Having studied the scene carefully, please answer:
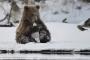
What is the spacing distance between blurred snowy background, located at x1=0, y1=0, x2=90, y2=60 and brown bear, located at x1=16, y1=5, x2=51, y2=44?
0.10ft

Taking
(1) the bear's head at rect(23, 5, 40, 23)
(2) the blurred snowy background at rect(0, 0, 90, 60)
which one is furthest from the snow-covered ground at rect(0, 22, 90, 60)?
(1) the bear's head at rect(23, 5, 40, 23)

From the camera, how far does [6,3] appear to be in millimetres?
1593

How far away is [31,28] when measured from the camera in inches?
63.2

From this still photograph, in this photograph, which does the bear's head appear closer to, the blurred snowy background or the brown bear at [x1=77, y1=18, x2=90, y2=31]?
the blurred snowy background

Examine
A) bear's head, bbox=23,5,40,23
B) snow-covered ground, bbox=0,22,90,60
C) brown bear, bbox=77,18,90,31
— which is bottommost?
snow-covered ground, bbox=0,22,90,60

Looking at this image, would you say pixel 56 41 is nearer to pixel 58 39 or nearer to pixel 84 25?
pixel 58 39

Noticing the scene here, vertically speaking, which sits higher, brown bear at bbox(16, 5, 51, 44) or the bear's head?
the bear's head

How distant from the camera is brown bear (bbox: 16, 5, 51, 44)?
1602 millimetres

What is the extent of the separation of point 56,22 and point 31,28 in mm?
184

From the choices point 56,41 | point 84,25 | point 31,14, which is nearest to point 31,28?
point 31,14

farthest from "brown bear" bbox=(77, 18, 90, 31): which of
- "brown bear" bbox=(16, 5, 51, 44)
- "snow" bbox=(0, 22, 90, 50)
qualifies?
"brown bear" bbox=(16, 5, 51, 44)

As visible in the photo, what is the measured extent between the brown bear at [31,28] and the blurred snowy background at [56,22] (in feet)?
0.10

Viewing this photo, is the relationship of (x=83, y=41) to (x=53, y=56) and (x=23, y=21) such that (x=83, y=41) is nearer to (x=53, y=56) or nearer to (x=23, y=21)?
(x=53, y=56)

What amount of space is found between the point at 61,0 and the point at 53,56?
40 cm
